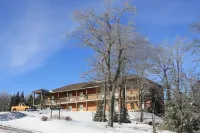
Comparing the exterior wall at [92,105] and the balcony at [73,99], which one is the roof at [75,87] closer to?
the balcony at [73,99]

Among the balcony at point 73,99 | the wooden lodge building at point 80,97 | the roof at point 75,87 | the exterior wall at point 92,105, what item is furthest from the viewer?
the roof at point 75,87

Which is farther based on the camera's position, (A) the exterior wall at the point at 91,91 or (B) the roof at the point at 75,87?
(A) the exterior wall at the point at 91,91

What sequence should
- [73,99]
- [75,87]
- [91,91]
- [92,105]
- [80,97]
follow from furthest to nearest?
1. [75,87]
2. [91,91]
3. [73,99]
4. [80,97]
5. [92,105]

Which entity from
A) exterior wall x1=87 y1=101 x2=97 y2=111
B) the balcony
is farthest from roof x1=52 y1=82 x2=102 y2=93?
exterior wall x1=87 y1=101 x2=97 y2=111

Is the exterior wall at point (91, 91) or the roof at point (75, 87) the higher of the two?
the roof at point (75, 87)

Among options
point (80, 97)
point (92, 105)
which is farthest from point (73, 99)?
point (92, 105)

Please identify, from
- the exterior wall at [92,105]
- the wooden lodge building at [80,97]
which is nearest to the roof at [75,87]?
the wooden lodge building at [80,97]

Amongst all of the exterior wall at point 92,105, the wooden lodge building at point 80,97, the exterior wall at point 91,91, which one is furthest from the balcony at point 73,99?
the exterior wall at point 91,91

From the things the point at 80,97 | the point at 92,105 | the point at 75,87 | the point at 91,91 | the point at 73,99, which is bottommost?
the point at 92,105

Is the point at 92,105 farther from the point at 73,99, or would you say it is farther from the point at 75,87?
the point at 75,87

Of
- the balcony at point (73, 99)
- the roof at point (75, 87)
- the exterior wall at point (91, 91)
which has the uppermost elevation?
the roof at point (75, 87)

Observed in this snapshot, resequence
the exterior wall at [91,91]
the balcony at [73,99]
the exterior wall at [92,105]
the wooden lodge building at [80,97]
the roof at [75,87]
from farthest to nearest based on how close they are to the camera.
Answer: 1. the exterior wall at [91,91]
2. the roof at [75,87]
3. the exterior wall at [92,105]
4. the balcony at [73,99]
5. the wooden lodge building at [80,97]

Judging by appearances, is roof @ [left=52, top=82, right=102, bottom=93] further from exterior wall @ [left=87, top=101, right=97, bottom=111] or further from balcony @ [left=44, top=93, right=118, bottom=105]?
exterior wall @ [left=87, top=101, right=97, bottom=111]

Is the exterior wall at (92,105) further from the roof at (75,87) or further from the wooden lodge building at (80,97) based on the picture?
the roof at (75,87)
